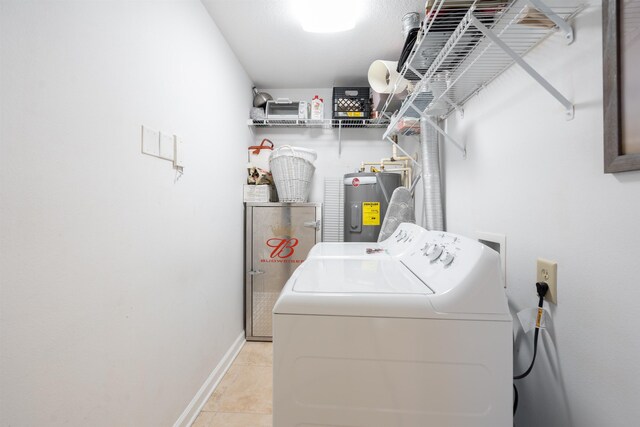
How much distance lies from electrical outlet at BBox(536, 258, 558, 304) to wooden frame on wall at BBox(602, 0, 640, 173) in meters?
0.34

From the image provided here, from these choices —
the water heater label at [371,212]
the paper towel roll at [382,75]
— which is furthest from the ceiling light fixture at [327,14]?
the water heater label at [371,212]

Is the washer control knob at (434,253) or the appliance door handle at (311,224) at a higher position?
the appliance door handle at (311,224)

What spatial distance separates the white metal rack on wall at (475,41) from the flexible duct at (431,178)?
0.76 ft

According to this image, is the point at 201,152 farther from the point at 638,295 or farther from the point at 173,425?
the point at 638,295

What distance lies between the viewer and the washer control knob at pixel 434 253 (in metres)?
1.08

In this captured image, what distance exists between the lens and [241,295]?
2619mm

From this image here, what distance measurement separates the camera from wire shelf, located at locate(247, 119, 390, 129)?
2.68 metres


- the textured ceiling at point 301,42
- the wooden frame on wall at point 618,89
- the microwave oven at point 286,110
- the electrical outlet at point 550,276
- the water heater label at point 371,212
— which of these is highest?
the textured ceiling at point 301,42

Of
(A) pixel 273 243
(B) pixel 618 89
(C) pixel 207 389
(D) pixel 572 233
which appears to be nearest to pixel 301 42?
(A) pixel 273 243

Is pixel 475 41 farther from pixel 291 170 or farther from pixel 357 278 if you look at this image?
pixel 291 170

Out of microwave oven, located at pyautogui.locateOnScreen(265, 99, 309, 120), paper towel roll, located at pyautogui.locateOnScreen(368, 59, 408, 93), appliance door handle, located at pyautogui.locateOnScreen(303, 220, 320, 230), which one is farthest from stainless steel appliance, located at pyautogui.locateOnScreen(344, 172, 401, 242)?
microwave oven, located at pyautogui.locateOnScreen(265, 99, 309, 120)

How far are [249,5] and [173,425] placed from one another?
2410mm

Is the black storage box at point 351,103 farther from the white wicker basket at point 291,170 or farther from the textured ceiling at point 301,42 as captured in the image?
the white wicker basket at point 291,170

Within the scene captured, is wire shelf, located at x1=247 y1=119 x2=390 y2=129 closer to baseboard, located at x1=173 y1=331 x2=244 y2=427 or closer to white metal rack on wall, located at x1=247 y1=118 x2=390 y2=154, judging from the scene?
white metal rack on wall, located at x1=247 y1=118 x2=390 y2=154
